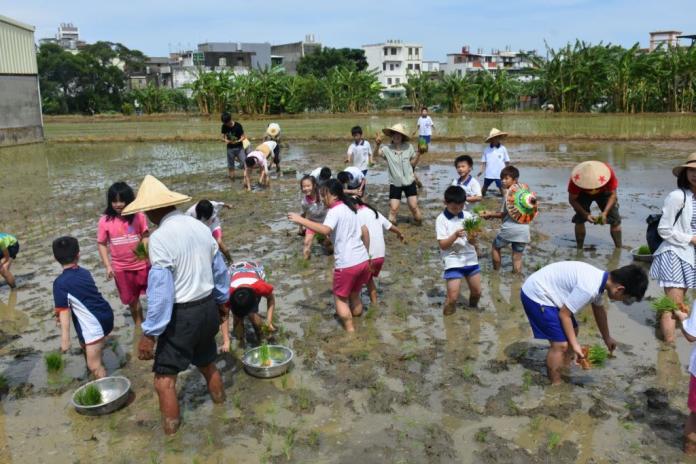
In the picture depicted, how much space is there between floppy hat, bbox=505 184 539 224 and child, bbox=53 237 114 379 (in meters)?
4.93

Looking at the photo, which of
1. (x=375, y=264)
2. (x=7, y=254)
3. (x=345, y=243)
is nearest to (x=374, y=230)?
(x=375, y=264)

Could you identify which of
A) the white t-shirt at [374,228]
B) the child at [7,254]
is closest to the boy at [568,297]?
the white t-shirt at [374,228]

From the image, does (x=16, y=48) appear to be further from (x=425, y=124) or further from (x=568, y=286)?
(x=568, y=286)

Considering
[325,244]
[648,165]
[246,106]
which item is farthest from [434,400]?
[246,106]

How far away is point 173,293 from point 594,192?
21.4 ft

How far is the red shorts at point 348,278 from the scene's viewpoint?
607 centimetres

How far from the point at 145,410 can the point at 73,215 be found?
875 cm

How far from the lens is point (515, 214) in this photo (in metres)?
7.49

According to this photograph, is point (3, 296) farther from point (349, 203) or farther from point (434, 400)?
point (434, 400)

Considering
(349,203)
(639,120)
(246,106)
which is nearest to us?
(349,203)

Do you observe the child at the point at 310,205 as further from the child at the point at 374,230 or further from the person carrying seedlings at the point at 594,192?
the person carrying seedlings at the point at 594,192

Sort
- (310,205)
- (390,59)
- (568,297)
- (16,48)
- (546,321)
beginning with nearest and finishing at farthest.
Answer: (568,297) → (546,321) → (310,205) → (16,48) → (390,59)

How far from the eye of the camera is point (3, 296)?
25.3ft

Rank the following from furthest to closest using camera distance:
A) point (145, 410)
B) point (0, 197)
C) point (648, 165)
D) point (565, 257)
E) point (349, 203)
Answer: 1. point (648, 165)
2. point (0, 197)
3. point (565, 257)
4. point (349, 203)
5. point (145, 410)
